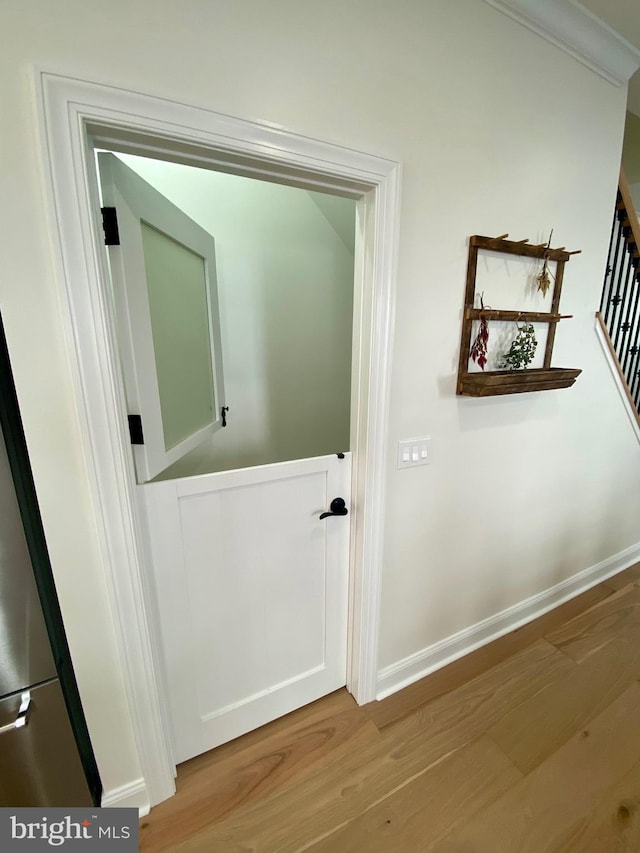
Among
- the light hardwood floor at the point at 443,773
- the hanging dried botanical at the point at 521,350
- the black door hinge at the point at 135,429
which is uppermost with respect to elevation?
the hanging dried botanical at the point at 521,350

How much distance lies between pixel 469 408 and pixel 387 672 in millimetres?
1300

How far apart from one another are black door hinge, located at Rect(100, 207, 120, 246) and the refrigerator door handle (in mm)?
1224

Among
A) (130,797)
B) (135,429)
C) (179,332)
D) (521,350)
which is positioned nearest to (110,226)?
(179,332)

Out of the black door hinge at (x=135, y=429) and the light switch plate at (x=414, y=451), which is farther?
the light switch plate at (x=414, y=451)

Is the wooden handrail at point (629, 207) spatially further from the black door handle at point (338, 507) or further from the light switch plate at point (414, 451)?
the black door handle at point (338, 507)

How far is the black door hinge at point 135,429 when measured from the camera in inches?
37.8

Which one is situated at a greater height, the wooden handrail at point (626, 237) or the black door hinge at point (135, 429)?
the wooden handrail at point (626, 237)

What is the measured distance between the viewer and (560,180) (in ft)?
4.71

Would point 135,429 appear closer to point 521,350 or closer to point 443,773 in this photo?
point 521,350

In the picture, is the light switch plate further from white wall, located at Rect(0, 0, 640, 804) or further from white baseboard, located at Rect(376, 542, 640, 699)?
white baseboard, located at Rect(376, 542, 640, 699)

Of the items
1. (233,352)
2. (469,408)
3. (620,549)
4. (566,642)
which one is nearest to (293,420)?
(233,352)

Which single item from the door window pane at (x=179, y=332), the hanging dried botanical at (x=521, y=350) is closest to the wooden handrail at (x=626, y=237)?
the hanging dried botanical at (x=521, y=350)

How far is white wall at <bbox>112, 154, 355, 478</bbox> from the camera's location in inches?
73.2

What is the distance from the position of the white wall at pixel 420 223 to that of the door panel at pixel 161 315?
16 centimetres
